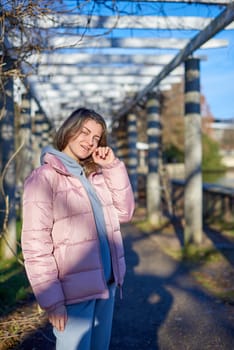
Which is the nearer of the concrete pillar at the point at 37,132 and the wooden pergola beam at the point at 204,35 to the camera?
the wooden pergola beam at the point at 204,35

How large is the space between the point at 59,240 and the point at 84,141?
21.6 inches

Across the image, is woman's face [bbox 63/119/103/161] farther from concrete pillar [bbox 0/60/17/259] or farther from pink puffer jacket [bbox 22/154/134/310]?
concrete pillar [bbox 0/60/17/259]

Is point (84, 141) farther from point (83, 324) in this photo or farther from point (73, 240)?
point (83, 324)

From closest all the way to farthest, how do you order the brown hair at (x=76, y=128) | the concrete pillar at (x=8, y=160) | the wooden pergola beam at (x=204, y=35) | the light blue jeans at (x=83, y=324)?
1. the light blue jeans at (x=83, y=324)
2. the brown hair at (x=76, y=128)
3. the wooden pergola beam at (x=204, y=35)
4. the concrete pillar at (x=8, y=160)

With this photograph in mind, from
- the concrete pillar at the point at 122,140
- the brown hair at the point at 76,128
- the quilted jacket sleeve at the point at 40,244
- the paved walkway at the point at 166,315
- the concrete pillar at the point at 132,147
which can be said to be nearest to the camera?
the quilted jacket sleeve at the point at 40,244

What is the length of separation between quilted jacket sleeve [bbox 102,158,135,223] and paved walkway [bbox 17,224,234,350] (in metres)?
1.71

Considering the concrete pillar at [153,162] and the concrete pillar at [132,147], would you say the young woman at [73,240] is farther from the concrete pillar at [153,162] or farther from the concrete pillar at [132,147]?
the concrete pillar at [132,147]

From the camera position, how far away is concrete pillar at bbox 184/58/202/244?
7.54m

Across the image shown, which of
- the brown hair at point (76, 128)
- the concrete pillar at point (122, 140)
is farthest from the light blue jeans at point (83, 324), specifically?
the concrete pillar at point (122, 140)

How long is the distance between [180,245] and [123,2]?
4476 mm

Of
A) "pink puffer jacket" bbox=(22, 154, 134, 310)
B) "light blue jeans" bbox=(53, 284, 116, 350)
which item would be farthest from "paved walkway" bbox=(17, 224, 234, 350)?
"pink puffer jacket" bbox=(22, 154, 134, 310)

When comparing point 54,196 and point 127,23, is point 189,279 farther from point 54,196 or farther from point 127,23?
point 54,196

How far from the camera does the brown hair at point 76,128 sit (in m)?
2.41

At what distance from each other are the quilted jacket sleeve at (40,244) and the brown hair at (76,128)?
1.04 feet
